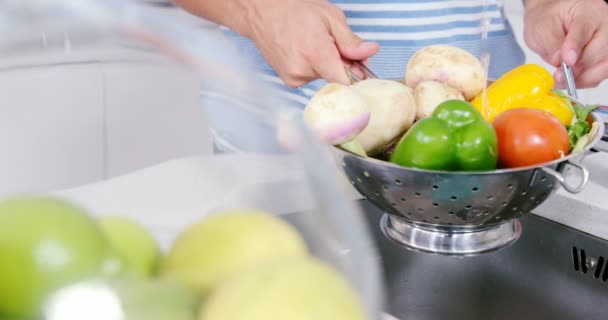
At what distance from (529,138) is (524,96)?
0.13m

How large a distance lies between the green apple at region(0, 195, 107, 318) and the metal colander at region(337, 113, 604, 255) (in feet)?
1.23

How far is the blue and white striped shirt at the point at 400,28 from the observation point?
96cm

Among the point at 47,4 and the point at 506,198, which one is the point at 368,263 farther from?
the point at 506,198

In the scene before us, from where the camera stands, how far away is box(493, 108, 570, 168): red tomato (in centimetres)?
58

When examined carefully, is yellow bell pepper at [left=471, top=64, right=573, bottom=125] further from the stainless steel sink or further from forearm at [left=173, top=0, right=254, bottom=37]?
forearm at [left=173, top=0, right=254, bottom=37]

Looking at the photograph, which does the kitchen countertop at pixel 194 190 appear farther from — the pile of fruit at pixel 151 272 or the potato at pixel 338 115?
the potato at pixel 338 115

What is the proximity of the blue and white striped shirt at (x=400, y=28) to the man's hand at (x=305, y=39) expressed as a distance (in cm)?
17

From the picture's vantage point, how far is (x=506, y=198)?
55cm

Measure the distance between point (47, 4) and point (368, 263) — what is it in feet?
0.44

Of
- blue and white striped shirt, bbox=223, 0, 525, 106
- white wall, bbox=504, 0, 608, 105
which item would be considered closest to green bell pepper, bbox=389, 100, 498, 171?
blue and white striped shirt, bbox=223, 0, 525, 106

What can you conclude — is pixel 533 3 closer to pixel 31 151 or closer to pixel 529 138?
pixel 529 138

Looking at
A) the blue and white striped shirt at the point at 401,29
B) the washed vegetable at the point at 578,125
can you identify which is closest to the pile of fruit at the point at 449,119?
the washed vegetable at the point at 578,125

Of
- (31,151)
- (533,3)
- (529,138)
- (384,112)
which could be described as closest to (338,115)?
(384,112)

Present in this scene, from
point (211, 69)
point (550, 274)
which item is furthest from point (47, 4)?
point (550, 274)
